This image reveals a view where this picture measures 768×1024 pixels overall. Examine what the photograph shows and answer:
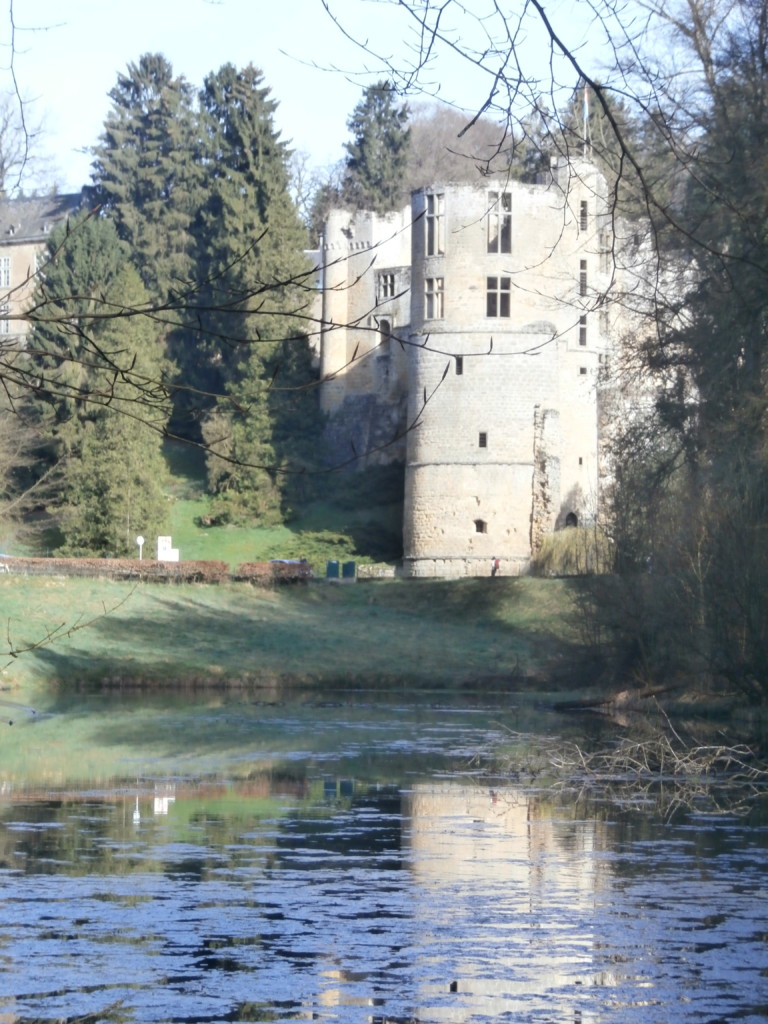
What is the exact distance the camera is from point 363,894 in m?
9.66

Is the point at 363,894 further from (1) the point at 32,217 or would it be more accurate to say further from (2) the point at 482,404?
(1) the point at 32,217

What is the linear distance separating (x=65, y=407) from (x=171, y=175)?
15857 mm

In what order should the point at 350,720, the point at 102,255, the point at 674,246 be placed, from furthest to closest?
1. the point at 102,255
2. the point at 350,720
3. the point at 674,246

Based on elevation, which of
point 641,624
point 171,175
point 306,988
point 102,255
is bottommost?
point 306,988

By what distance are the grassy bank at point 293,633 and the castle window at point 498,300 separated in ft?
34.1

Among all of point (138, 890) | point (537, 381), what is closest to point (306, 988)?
point (138, 890)

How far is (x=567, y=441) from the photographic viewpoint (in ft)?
160

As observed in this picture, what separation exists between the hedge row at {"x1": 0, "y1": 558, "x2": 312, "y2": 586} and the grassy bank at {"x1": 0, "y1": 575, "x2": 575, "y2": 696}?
1.73 ft

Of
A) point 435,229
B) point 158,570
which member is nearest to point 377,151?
point 435,229

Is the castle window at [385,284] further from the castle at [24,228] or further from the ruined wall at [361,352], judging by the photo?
the castle at [24,228]

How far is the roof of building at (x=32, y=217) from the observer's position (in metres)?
71.1

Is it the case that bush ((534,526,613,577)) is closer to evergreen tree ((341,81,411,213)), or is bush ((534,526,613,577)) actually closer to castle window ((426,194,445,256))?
castle window ((426,194,445,256))

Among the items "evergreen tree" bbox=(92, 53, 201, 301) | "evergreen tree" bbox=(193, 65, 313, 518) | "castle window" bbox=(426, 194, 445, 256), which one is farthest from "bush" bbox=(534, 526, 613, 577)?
"evergreen tree" bbox=(92, 53, 201, 301)

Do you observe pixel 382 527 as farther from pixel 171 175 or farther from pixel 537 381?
pixel 171 175
